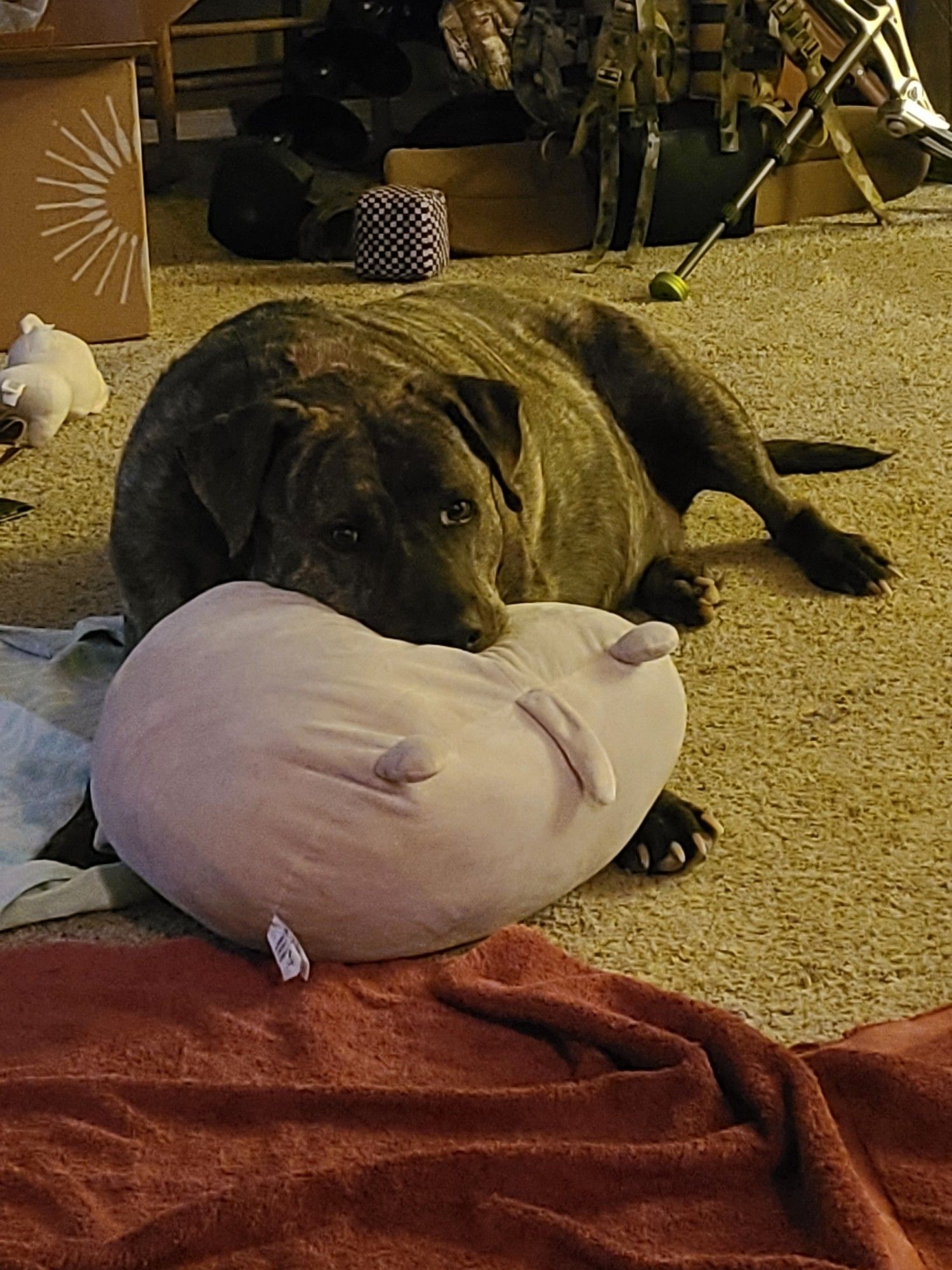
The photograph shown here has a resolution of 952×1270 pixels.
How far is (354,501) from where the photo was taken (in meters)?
1.87

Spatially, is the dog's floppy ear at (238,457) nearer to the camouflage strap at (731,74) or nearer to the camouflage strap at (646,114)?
the camouflage strap at (646,114)

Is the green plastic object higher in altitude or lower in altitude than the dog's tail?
lower

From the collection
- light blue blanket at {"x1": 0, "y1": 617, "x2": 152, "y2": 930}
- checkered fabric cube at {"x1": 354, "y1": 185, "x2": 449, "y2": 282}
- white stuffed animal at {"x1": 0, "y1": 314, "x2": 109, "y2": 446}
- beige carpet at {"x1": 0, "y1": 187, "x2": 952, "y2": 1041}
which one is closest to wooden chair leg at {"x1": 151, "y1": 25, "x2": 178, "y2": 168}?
beige carpet at {"x1": 0, "y1": 187, "x2": 952, "y2": 1041}

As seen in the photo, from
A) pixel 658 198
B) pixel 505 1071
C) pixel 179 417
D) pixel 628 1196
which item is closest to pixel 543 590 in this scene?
pixel 179 417

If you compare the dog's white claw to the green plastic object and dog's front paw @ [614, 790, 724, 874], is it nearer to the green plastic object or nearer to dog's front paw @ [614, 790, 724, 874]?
dog's front paw @ [614, 790, 724, 874]

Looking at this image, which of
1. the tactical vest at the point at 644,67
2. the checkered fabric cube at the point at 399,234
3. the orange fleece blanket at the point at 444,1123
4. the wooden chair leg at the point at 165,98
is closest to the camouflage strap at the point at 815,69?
the tactical vest at the point at 644,67

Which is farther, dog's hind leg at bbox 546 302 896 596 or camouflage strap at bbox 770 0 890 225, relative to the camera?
camouflage strap at bbox 770 0 890 225

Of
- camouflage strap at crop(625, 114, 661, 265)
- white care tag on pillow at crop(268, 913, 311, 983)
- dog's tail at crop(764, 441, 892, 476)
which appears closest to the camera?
white care tag on pillow at crop(268, 913, 311, 983)

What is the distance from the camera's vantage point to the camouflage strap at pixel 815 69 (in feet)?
13.5

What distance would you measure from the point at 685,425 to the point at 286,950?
1286 mm

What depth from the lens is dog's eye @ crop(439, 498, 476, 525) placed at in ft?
6.23

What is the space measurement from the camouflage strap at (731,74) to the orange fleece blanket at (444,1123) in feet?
9.93

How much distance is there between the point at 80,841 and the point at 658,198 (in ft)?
9.39

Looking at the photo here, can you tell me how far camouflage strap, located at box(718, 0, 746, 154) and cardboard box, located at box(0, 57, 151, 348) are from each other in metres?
1.50
